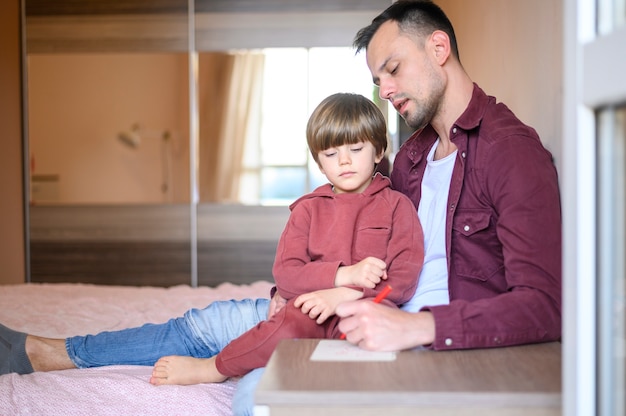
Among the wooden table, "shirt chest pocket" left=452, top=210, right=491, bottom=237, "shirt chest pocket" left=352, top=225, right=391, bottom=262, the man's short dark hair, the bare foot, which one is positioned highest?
the man's short dark hair

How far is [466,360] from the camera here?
3.95 ft

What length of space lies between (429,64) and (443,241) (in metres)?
0.45

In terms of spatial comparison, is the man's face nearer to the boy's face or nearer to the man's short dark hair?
the man's short dark hair

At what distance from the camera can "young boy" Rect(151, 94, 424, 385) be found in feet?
4.88

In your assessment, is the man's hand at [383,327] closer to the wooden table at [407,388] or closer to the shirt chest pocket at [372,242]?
the wooden table at [407,388]

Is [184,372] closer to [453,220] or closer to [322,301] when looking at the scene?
[322,301]

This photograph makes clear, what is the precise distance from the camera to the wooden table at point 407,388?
1000mm

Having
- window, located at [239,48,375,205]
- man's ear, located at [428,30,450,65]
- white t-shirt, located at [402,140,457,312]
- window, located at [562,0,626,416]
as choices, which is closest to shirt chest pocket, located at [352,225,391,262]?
white t-shirt, located at [402,140,457,312]

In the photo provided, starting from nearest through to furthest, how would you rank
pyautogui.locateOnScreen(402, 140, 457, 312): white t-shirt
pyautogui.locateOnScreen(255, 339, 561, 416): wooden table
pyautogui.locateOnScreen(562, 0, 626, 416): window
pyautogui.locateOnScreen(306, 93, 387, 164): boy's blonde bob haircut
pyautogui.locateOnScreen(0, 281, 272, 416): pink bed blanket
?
pyautogui.locateOnScreen(562, 0, 626, 416): window → pyautogui.locateOnScreen(255, 339, 561, 416): wooden table → pyautogui.locateOnScreen(0, 281, 272, 416): pink bed blanket → pyautogui.locateOnScreen(402, 140, 457, 312): white t-shirt → pyautogui.locateOnScreen(306, 93, 387, 164): boy's blonde bob haircut

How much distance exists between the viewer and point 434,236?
1.69 m

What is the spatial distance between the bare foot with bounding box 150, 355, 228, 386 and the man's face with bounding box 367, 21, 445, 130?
78 cm

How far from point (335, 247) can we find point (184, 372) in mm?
428

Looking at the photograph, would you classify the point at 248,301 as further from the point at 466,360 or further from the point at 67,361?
the point at 466,360

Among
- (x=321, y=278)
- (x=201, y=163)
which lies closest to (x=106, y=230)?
(x=201, y=163)
